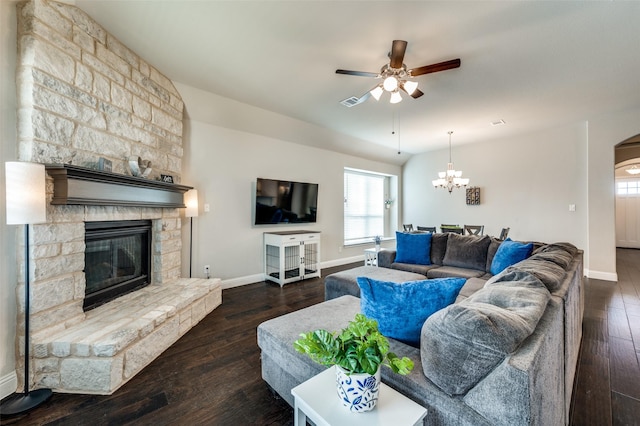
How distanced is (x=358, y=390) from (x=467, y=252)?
3441mm

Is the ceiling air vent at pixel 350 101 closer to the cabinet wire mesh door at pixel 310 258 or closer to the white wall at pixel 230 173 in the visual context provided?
the white wall at pixel 230 173

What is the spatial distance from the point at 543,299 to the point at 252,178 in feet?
13.3

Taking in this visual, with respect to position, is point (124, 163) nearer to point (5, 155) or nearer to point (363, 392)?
point (5, 155)

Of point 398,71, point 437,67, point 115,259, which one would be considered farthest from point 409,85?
point 115,259

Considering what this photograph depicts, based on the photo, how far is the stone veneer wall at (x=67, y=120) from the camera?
1854 millimetres

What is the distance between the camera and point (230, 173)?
13.8ft

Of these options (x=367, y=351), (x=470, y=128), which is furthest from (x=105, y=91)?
(x=470, y=128)

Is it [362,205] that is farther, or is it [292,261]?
[362,205]

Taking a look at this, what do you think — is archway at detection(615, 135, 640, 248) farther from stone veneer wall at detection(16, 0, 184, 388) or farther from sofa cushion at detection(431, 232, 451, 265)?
stone veneer wall at detection(16, 0, 184, 388)

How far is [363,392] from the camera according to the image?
938mm

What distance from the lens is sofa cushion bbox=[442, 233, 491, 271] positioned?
3.64 meters

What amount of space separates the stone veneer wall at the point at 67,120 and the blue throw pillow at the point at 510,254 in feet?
13.6

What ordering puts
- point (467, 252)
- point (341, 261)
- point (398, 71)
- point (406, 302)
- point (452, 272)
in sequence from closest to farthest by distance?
1. point (406, 302)
2. point (398, 71)
3. point (452, 272)
4. point (467, 252)
5. point (341, 261)

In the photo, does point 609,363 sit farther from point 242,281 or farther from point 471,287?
point 242,281
